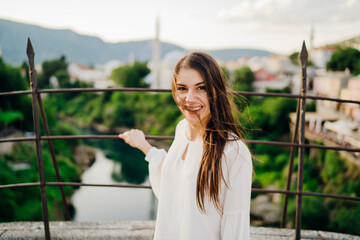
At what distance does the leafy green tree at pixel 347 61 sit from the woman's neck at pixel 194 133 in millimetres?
20407

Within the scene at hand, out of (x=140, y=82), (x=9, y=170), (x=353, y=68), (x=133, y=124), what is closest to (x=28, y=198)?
(x=9, y=170)

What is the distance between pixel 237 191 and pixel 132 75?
35238 mm

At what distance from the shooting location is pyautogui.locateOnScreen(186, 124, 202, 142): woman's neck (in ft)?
3.45

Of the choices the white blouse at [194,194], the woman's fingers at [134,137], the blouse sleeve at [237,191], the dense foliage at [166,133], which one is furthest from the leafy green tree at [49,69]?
the blouse sleeve at [237,191]

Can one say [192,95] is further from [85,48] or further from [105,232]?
[85,48]

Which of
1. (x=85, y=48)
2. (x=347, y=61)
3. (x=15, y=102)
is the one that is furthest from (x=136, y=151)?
(x=85, y=48)

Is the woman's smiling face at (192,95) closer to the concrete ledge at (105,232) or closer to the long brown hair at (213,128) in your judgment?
the long brown hair at (213,128)

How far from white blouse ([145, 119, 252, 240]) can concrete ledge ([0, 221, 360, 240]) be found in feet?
2.58

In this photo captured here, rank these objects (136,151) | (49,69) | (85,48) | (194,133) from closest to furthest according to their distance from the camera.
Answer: (194,133), (136,151), (49,69), (85,48)

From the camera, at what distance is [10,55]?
14.7 meters

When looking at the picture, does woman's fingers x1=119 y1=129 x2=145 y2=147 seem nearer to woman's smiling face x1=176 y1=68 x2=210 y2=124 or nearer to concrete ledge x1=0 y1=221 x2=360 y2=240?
woman's smiling face x1=176 y1=68 x2=210 y2=124

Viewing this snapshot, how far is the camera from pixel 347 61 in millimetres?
21484

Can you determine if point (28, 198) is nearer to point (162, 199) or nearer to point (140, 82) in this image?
point (162, 199)

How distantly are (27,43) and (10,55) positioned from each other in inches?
606
